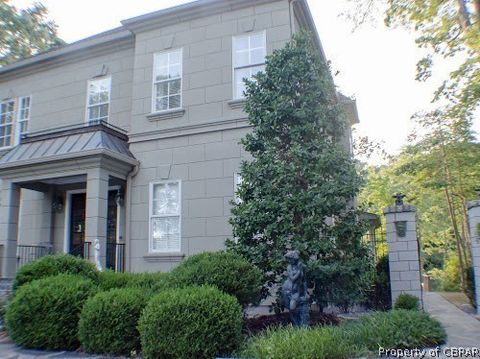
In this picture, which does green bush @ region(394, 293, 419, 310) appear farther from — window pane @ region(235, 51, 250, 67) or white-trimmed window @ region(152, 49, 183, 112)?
white-trimmed window @ region(152, 49, 183, 112)

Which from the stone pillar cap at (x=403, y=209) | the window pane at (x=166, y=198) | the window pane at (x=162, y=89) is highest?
the window pane at (x=162, y=89)

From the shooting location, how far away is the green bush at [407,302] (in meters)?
6.99

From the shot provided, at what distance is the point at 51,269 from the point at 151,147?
4507mm

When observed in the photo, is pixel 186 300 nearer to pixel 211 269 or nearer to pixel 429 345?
pixel 211 269

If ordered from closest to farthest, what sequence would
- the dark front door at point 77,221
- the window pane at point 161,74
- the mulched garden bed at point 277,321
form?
the mulched garden bed at point 277,321 → the window pane at point 161,74 → the dark front door at point 77,221

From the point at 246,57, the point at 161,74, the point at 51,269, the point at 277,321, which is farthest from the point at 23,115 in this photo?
→ the point at 277,321

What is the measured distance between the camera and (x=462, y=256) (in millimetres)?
13727

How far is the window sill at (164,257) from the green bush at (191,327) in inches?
181

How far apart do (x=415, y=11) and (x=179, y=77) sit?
639 centimetres

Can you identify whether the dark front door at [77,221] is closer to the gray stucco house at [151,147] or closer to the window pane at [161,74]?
the gray stucco house at [151,147]

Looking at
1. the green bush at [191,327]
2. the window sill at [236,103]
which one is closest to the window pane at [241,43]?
the window sill at [236,103]

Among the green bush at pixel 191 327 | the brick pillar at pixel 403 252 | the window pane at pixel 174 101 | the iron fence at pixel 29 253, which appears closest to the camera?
the green bush at pixel 191 327

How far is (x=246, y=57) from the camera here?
1013 cm

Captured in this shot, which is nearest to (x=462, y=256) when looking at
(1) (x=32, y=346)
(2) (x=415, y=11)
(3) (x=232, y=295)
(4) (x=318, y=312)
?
(2) (x=415, y=11)
